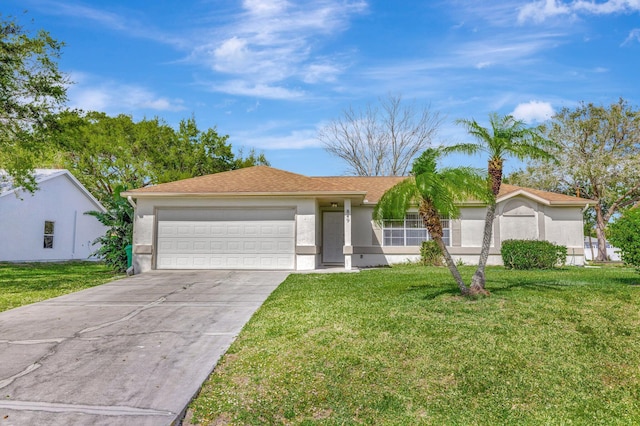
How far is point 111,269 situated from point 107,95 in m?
8.53

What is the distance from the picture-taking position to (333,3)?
13023 mm

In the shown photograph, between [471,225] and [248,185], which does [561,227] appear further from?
[248,185]

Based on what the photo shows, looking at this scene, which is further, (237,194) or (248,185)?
(248,185)

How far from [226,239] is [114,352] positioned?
9254 mm

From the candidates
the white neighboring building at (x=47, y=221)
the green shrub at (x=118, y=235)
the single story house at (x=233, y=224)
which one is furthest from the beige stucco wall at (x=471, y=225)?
the white neighboring building at (x=47, y=221)

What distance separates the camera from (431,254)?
17.0 metres

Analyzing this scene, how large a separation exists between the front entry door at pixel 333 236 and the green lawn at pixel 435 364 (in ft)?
34.5

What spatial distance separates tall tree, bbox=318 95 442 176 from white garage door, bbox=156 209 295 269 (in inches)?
710

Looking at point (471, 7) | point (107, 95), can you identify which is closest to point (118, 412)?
point (471, 7)

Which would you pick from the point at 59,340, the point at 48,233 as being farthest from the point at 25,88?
the point at 59,340

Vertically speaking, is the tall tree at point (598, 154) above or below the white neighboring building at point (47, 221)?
above

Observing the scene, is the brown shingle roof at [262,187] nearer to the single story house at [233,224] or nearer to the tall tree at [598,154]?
the single story house at [233,224]

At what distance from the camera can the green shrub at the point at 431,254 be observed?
55.3 feet

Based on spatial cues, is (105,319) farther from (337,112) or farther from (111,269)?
(337,112)
